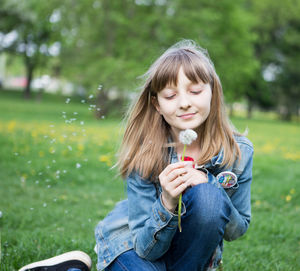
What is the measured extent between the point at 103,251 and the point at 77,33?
15159 mm

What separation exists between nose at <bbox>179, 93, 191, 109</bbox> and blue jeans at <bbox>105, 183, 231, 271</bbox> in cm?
37

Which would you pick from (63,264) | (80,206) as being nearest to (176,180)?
(63,264)

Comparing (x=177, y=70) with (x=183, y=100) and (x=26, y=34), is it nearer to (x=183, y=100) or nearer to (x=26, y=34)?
(x=183, y=100)

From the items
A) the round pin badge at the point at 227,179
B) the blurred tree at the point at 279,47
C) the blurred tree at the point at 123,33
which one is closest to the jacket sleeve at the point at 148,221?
the round pin badge at the point at 227,179

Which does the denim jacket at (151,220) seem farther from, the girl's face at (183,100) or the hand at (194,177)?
the girl's face at (183,100)

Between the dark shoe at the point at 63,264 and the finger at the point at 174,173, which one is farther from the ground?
the finger at the point at 174,173

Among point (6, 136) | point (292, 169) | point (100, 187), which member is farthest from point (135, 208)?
point (6, 136)

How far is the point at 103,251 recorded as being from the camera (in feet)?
5.98

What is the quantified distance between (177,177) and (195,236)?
319 mm

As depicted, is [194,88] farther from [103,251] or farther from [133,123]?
[103,251]

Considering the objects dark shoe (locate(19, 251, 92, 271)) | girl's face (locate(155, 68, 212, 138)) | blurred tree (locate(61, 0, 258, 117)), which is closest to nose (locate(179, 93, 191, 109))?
girl's face (locate(155, 68, 212, 138))

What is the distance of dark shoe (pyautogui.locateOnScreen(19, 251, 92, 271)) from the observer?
75.4 inches

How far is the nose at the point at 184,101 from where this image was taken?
165 centimetres

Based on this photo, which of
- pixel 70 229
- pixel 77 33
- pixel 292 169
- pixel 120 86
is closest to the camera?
pixel 70 229
